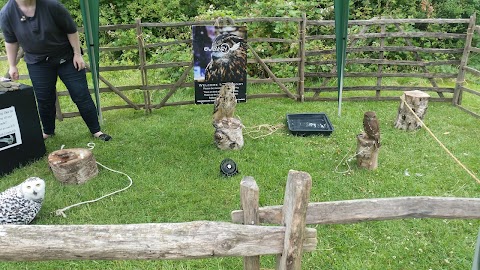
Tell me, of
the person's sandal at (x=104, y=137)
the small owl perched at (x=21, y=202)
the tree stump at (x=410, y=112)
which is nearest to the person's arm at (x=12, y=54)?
the person's sandal at (x=104, y=137)

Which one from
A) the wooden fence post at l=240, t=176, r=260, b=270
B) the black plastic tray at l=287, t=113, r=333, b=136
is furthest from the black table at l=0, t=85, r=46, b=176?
the wooden fence post at l=240, t=176, r=260, b=270

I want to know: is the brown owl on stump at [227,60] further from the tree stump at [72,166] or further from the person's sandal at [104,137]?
the tree stump at [72,166]

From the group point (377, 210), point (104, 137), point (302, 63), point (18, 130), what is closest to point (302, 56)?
point (302, 63)

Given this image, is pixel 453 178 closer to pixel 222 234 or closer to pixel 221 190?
pixel 221 190

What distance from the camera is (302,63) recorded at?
21.9 feet

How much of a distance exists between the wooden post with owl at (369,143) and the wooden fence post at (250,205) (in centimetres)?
258

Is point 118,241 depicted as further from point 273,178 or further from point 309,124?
point 309,124

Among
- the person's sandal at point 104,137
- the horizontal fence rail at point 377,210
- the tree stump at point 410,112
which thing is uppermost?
the horizontal fence rail at point 377,210

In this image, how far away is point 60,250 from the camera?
71.4 inches

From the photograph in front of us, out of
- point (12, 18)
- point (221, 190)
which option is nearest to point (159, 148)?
point (221, 190)

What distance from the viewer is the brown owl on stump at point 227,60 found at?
5.91m

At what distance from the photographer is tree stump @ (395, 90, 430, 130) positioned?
5445 millimetres

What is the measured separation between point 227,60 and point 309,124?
1.58 meters

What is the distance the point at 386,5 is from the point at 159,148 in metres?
7.48
